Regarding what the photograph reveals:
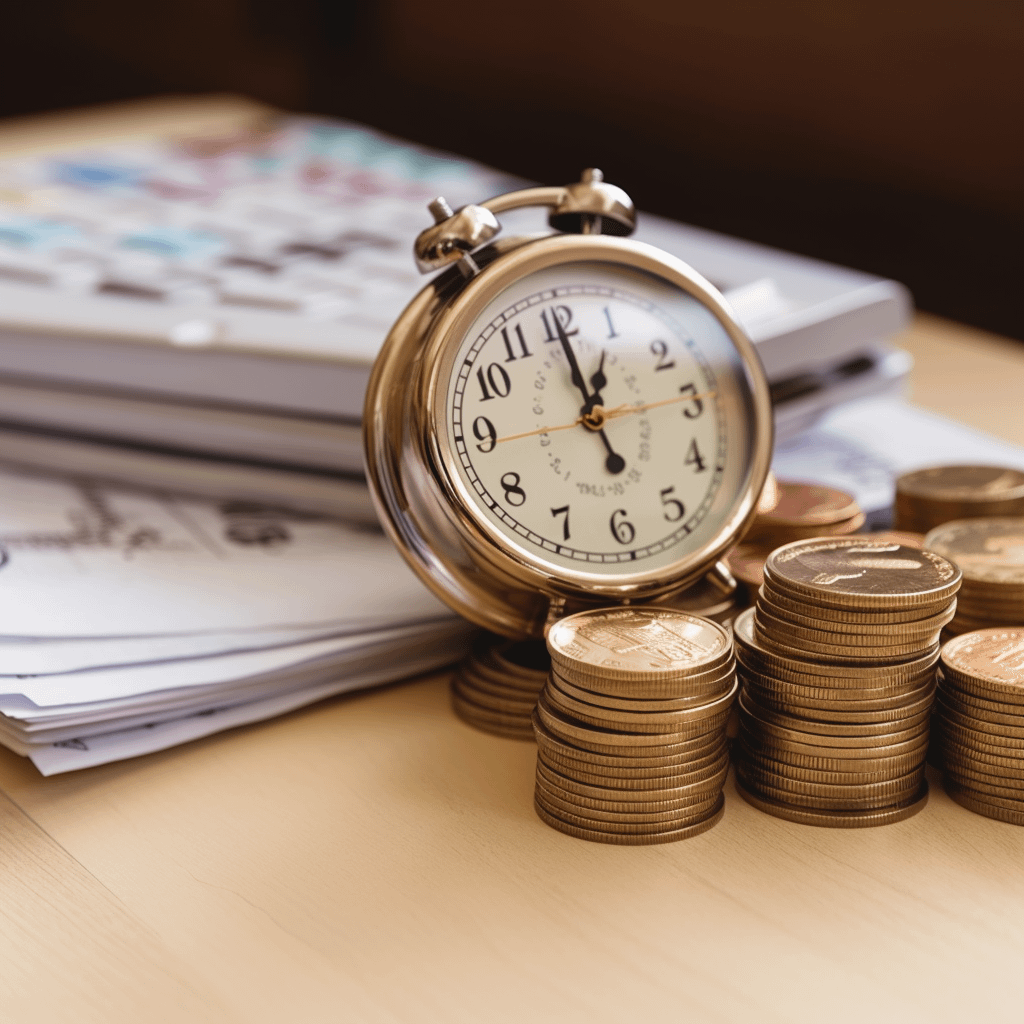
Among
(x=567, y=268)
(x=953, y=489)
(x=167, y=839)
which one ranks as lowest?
(x=167, y=839)

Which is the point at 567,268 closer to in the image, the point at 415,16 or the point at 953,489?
the point at 953,489

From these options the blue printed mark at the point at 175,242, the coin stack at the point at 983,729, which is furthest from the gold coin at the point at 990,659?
the blue printed mark at the point at 175,242

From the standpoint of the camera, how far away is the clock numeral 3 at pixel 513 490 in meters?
0.73

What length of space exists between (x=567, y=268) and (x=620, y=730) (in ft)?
0.84

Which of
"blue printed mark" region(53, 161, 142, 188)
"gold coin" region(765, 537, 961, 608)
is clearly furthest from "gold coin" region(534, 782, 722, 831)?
"blue printed mark" region(53, 161, 142, 188)

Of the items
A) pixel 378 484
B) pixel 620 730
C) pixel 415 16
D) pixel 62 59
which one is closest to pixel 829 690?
pixel 620 730

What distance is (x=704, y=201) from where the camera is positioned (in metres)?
2.01

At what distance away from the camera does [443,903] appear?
1.98 feet

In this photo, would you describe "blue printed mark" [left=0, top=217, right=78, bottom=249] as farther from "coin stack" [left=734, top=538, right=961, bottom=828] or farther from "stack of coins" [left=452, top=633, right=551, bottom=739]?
"coin stack" [left=734, top=538, right=961, bottom=828]

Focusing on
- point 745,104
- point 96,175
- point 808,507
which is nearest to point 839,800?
point 808,507

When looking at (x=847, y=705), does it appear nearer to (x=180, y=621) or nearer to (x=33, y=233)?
(x=180, y=621)

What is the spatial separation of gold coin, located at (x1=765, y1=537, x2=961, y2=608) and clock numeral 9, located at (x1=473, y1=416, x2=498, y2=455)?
0.51ft

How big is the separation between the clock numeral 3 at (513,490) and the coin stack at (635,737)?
0.30 feet

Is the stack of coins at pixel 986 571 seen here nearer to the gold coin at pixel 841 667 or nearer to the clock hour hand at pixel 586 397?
the gold coin at pixel 841 667
